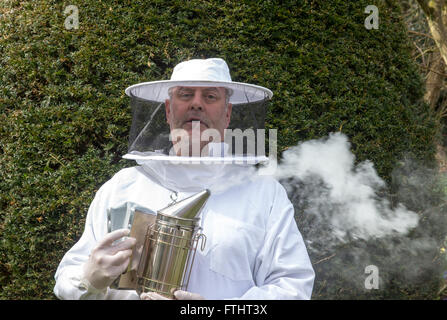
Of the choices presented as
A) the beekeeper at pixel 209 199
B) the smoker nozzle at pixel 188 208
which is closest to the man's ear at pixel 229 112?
the beekeeper at pixel 209 199

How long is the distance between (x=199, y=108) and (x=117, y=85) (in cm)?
103

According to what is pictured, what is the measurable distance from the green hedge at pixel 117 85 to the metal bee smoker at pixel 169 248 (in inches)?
49.7

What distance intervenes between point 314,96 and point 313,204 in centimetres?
82

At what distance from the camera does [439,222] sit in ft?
11.4

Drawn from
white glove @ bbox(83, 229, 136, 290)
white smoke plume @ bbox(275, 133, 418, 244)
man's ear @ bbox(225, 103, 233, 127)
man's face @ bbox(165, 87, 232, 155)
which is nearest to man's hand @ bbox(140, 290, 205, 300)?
white glove @ bbox(83, 229, 136, 290)

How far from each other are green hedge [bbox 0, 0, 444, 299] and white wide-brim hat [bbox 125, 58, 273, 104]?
2.02 feet

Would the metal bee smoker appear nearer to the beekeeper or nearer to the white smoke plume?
the beekeeper

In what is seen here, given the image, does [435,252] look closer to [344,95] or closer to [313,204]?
[313,204]

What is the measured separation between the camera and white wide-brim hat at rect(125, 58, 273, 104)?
7.07 feet

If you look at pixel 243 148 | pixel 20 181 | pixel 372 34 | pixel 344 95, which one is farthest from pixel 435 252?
pixel 20 181

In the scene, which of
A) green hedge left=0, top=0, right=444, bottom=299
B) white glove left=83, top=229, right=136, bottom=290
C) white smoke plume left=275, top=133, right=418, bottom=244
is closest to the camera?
white glove left=83, top=229, right=136, bottom=290

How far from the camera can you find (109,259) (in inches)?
65.3

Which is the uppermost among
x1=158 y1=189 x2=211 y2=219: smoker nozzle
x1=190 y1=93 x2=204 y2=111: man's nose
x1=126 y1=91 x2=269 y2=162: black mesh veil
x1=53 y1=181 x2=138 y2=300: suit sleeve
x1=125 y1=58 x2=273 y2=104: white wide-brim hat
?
x1=125 y1=58 x2=273 y2=104: white wide-brim hat

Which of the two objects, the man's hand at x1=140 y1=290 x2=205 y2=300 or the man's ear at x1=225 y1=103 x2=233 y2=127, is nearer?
the man's hand at x1=140 y1=290 x2=205 y2=300
